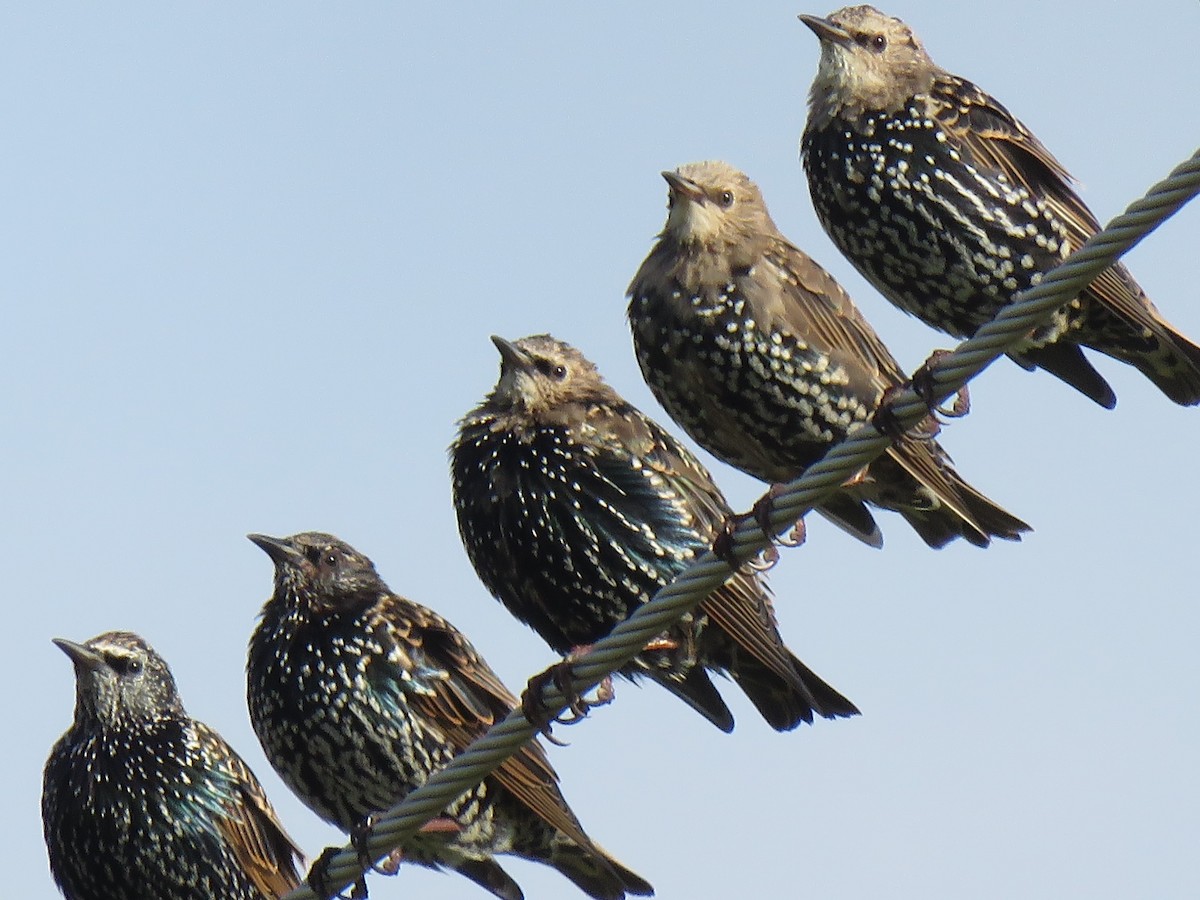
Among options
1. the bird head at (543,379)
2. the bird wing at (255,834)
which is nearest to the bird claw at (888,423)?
the bird head at (543,379)

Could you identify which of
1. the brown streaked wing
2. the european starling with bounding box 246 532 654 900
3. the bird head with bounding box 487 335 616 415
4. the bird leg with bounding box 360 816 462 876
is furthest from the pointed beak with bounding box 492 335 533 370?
the bird leg with bounding box 360 816 462 876

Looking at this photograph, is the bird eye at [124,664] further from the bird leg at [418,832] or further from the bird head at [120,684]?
the bird leg at [418,832]

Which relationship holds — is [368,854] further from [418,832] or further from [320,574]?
[320,574]

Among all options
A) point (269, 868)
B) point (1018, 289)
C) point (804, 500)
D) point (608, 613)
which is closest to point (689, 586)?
point (804, 500)

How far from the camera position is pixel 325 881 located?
5.71 m

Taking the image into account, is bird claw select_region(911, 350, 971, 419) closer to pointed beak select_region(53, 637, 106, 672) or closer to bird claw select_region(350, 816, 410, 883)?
bird claw select_region(350, 816, 410, 883)

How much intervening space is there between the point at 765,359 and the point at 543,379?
0.76 m

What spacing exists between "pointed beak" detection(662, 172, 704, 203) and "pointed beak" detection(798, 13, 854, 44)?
2.06 feet

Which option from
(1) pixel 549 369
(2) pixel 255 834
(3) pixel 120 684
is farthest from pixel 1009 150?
(3) pixel 120 684

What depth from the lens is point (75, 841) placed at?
6922 millimetres

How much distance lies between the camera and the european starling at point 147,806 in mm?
6840

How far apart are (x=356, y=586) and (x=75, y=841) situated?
1147mm

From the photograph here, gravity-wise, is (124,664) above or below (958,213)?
below

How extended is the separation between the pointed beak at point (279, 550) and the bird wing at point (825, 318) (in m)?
1.70
